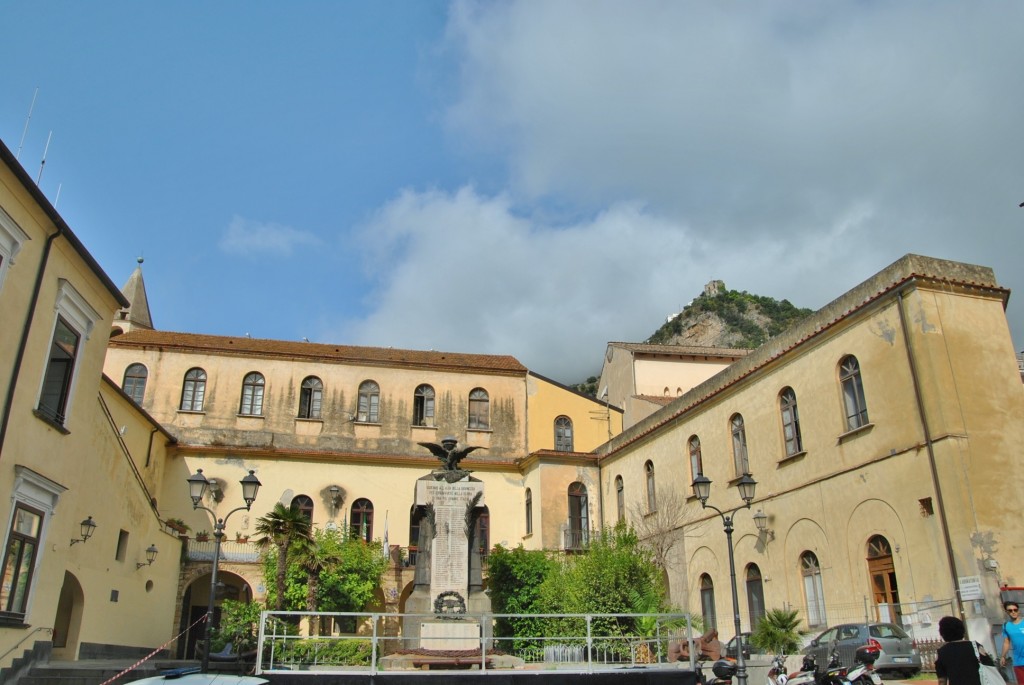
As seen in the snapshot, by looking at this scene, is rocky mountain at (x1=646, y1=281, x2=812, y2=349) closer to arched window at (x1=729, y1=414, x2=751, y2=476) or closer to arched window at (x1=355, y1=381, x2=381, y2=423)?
arched window at (x1=355, y1=381, x2=381, y2=423)

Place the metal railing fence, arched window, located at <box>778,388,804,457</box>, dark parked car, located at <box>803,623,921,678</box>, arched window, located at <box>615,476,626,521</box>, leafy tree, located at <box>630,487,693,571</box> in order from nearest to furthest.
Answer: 1. the metal railing fence
2. dark parked car, located at <box>803,623,921,678</box>
3. arched window, located at <box>778,388,804,457</box>
4. leafy tree, located at <box>630,487,693,571</box>
5. arched window, located at <box>615,476,626,521</box>

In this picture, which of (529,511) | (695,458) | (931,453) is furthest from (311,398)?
(931,453)

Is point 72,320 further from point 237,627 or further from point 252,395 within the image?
point 252,395

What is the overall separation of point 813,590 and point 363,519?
18.3 m

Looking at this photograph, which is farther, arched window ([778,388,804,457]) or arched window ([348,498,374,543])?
arched window ([348,498,374,543])

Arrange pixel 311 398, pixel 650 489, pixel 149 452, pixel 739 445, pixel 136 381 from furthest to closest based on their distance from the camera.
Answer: pixel 311 398 → pixel 136 381 → pixel 149 452 → pixel 650 489 → pixel 739 445

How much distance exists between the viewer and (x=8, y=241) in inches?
552

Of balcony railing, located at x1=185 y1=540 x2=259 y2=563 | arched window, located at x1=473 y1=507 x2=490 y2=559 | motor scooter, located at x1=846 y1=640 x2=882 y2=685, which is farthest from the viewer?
arched window, located at x1=473 y1=507 x2=490 y2=559

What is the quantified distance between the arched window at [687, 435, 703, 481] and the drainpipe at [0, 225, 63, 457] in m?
19.2

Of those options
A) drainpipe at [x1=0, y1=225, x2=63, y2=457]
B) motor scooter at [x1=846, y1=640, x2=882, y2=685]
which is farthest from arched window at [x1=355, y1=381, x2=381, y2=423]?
motor scooter at [x1=846, y1=640, x2=882, y2=685]

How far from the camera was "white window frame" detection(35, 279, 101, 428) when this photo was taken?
15.7 m

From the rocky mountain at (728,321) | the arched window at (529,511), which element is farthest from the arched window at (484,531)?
the rocky mountain at (728,321)

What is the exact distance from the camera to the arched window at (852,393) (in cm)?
1919

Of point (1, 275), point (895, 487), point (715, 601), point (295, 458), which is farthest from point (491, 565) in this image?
point (1, 275)
